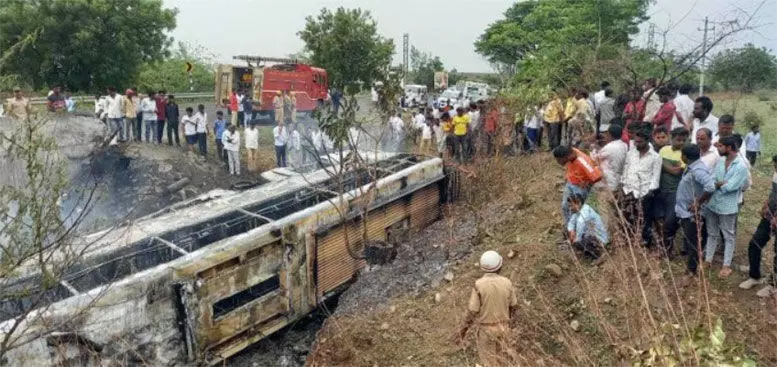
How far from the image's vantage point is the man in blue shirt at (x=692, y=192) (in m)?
5.16

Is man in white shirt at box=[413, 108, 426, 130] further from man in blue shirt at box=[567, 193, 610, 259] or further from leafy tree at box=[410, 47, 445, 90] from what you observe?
leafy tree at box=[410, 47, 445, 90]

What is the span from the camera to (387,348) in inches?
234

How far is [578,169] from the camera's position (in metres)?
6.00

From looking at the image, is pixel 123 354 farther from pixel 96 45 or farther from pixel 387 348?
pixel 96 45

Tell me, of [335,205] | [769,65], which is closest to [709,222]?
[335,205]

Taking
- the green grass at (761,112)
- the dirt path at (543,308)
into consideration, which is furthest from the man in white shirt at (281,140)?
the green grass at (761,112)

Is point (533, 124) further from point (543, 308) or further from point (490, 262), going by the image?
point (490, 262)

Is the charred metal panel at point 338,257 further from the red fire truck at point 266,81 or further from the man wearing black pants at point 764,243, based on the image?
the red fire truck at point 266,81

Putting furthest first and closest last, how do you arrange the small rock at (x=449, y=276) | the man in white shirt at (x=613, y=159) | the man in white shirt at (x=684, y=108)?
the man in white shirt at (x=684, y=108), the small rock at (x=449, y=276), the man in white shirt at (x=613, y=159)

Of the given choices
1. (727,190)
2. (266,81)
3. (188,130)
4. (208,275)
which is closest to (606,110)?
(727,190)

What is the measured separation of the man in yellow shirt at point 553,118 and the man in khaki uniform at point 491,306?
23.1 ft

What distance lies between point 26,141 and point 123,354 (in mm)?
2615

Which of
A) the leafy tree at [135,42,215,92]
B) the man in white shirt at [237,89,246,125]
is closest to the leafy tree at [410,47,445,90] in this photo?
the leafy tree at [135,42,215,92]

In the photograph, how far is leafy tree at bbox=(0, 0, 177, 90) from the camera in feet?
53.1
